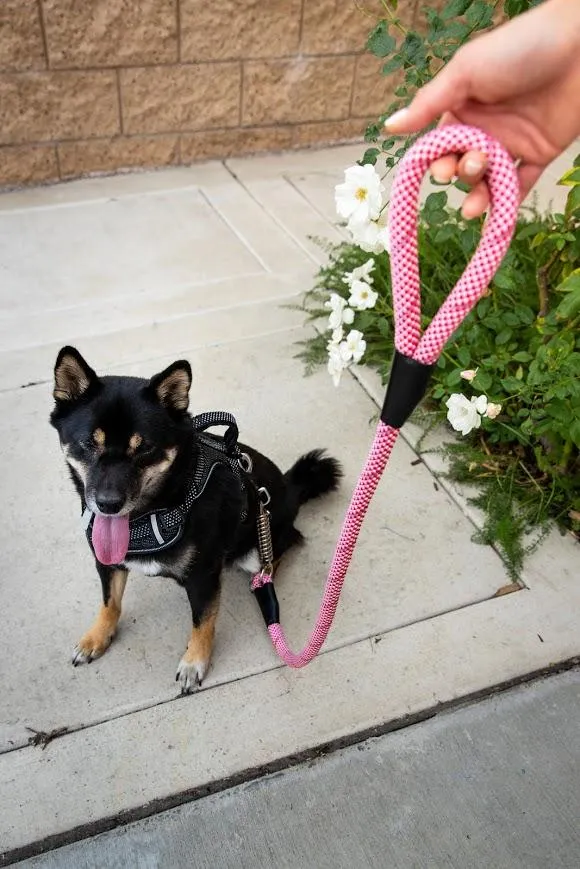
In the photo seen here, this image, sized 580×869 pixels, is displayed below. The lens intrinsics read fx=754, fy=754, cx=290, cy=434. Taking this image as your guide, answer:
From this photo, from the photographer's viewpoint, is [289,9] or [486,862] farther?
[289,9]

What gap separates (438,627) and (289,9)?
401cm

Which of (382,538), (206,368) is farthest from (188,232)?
(382,538)

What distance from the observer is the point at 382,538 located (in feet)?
9.07

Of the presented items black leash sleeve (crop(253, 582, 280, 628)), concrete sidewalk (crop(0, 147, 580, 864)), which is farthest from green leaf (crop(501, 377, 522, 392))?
black leash sleeve (crop(253, 582, 280, 628))

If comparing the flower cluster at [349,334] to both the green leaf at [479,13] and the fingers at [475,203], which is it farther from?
the fingers at [475,203]

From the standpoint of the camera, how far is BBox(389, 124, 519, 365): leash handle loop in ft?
4.00

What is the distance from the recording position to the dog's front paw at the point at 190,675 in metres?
2.25

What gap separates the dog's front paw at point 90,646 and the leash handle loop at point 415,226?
149 centimetres

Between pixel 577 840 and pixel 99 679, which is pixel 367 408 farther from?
pixel 577 840

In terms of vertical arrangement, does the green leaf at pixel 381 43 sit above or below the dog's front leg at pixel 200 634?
above

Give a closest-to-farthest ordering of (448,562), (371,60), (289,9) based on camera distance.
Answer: (448,562) < (289,9) < (371,60)

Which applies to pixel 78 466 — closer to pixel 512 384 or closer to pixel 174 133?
pixel 512 384

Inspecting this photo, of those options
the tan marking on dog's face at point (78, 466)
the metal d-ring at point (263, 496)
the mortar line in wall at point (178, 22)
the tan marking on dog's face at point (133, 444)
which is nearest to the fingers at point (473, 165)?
the tan marking on dog's face at point (133, 444)

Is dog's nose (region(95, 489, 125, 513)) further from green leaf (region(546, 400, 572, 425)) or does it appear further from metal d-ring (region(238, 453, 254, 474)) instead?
green leaf (region(546, 400, 572, 425))
